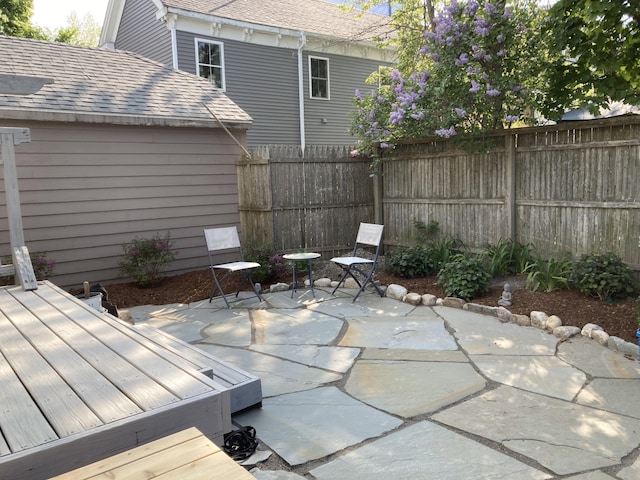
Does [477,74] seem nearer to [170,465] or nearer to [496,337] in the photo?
[496,337]

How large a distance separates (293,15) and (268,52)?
1.77m

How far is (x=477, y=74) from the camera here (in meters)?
6.11

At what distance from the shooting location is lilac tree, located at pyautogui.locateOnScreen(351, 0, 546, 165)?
19.4 ft

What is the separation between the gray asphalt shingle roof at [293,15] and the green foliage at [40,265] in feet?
23.2

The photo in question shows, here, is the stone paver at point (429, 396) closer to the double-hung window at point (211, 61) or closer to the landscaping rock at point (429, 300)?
the landscaping rock at point (429, 300)

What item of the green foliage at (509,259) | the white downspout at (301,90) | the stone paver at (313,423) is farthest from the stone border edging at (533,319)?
the white downspout at (301,90)

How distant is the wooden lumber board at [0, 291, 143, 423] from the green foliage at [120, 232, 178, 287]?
2.75 m

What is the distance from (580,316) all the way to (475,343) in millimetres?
1062

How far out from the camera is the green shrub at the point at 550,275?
5.13 m

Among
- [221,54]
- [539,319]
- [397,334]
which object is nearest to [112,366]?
[397,334]

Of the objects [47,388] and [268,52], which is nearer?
[47,388]

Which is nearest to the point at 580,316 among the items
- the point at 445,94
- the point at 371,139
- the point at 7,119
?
the point at 445,94

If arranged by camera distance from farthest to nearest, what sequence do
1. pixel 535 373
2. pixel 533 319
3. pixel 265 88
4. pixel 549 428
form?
pixel 265 88 → pixel 533 319 → pixel 535 373 → pixel 549 428

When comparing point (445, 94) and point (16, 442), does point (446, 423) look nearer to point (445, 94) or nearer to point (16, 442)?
point (16, 442)
